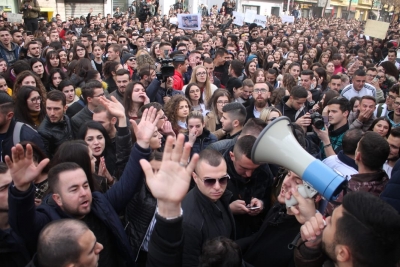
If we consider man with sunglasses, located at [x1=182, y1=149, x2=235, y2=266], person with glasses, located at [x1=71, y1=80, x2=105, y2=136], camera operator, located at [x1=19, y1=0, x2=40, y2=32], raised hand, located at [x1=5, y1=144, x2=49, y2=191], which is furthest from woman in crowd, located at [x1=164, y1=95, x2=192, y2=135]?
camera operator, located at [x1=19, y1=0, x2=40, y2=32]

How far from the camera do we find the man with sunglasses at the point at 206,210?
2.07 metres

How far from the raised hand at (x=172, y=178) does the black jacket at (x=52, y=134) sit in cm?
235

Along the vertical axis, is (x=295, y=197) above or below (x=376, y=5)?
below

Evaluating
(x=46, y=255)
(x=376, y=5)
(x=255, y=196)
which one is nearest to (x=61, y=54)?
(x=255, y=196)

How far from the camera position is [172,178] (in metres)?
1.66

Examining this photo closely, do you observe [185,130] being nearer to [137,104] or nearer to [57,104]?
[137,104]

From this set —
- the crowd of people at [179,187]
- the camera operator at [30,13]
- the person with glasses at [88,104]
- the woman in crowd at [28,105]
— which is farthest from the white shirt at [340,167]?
the camera operator at [30,13]

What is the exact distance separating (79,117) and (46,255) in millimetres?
2656

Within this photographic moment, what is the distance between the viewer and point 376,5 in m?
50.0

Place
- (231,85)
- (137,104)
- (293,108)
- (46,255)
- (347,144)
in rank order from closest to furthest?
(46,255) < (347,144) < (137,104) < (293,108) < (231,85)

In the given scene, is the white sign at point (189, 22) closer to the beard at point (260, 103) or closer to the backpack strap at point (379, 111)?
the beard at point (260, 103)

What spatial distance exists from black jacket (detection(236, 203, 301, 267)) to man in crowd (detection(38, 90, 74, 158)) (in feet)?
7.72

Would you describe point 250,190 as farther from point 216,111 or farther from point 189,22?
point 189,22

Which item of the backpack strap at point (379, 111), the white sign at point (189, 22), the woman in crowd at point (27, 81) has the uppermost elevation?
the white sign at point (189, 22)
